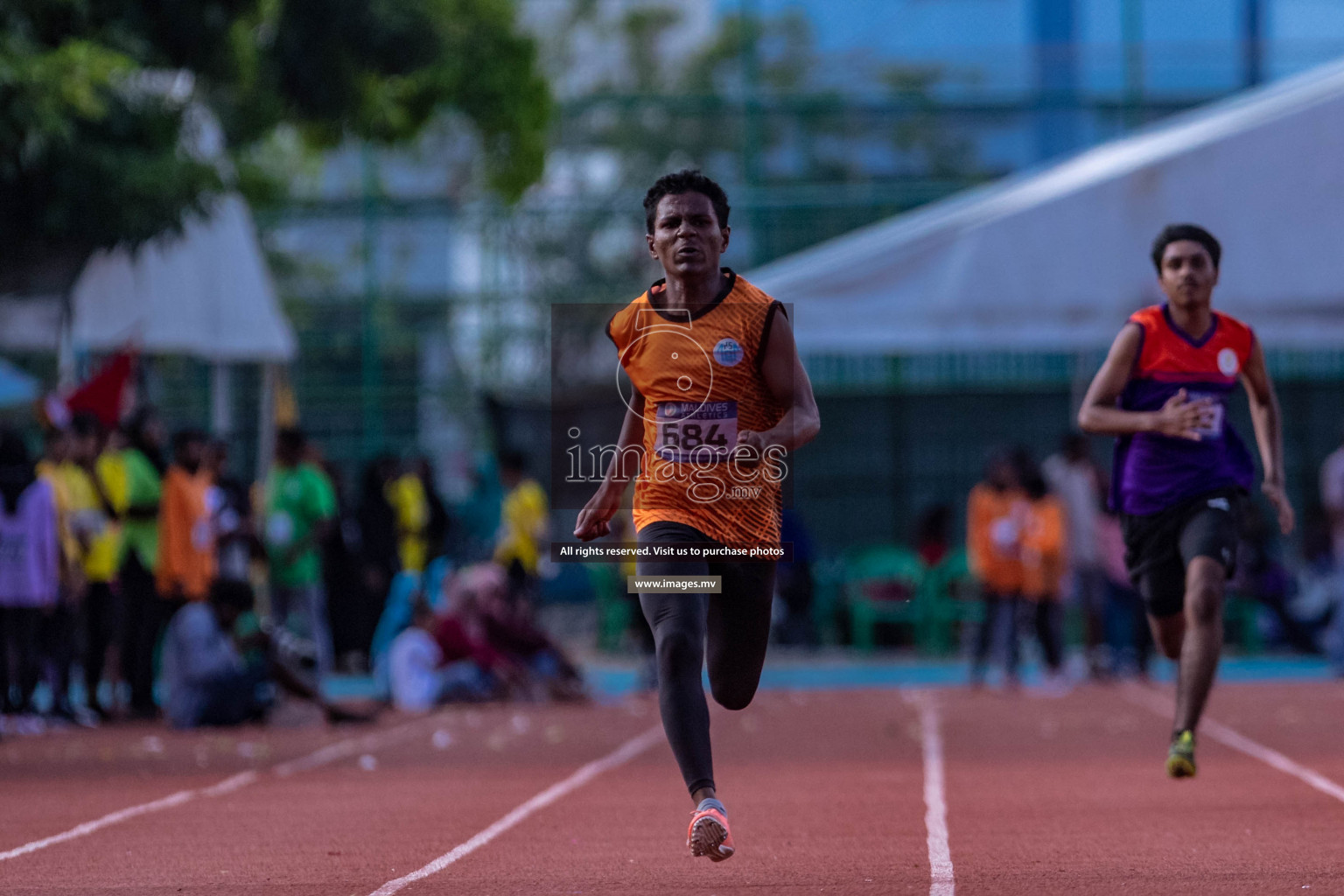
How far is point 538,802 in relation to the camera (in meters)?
8.26

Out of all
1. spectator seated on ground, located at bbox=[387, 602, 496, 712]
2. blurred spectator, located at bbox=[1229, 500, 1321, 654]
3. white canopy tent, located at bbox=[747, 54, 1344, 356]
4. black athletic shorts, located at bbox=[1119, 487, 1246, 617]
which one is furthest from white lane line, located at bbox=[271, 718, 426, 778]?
blurred spectator, located at bbox=[1229, 500, 1321, 654]

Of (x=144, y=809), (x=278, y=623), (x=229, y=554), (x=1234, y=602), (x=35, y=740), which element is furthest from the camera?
(x=1234, y=602)

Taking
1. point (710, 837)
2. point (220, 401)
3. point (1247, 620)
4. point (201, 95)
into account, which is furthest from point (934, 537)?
point (710, 837)

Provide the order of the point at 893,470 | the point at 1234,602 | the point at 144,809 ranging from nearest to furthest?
1. the point at 144,809
2. the point at 1234,602
3. the point at 893,470

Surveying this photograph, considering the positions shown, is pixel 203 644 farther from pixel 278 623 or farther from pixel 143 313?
pixel 143 313

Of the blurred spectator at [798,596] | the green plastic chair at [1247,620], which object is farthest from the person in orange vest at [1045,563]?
the green plastic chair at [1247,620]

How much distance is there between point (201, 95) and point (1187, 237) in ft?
37.6

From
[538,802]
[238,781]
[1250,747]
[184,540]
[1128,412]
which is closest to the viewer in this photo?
[1128,412]

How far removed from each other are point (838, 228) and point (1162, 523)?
45.7 ft

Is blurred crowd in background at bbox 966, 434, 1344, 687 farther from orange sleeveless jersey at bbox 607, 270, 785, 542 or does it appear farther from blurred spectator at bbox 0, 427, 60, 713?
orange sleeveless jersey at bbox 607, 270, 785, 542

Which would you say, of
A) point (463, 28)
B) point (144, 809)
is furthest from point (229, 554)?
point (463, 28)

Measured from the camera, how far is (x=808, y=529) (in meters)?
20.4

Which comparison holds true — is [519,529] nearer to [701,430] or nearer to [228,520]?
[228,520]

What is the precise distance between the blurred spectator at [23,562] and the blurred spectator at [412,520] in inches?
209
